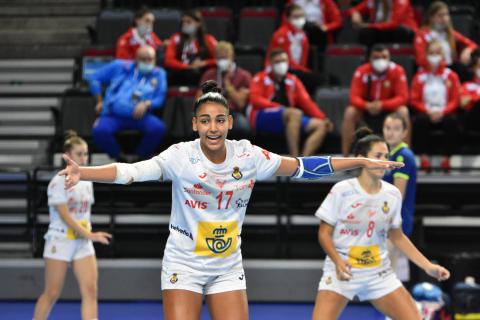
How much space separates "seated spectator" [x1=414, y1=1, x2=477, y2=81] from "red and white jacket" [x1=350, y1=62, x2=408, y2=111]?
0.78 metres

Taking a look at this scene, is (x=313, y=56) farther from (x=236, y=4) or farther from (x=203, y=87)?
(x=203, y=87)

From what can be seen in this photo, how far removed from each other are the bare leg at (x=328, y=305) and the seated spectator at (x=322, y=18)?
657cm

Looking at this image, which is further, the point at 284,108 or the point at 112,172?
the point at 284,108

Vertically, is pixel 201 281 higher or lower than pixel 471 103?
lower

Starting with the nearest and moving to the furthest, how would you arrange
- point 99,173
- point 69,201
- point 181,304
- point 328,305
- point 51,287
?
point 99,173 < point 181,304 < point 328,305 < point 51,287 < point 69,201

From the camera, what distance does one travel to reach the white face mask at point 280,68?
34.5ft

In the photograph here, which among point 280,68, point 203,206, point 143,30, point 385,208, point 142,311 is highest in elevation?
point 143,30

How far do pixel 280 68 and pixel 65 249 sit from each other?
3.96m

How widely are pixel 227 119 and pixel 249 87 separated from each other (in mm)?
5992

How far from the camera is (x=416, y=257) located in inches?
243

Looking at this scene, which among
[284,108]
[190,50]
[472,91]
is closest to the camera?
[284,108]

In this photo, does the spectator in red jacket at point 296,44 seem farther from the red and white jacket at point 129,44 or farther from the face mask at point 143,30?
the red and white jacket at point 129,44

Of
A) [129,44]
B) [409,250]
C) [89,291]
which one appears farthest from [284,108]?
[409,250]

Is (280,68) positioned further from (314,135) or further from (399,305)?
(399,305)
